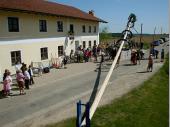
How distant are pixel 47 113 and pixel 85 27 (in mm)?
24509

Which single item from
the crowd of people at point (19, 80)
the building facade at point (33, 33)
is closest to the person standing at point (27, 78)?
the crowd of people at point (19, 80)

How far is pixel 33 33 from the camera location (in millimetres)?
23656

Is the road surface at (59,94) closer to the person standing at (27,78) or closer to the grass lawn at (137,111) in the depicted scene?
the person standing at (27,78)

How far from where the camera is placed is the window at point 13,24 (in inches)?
821

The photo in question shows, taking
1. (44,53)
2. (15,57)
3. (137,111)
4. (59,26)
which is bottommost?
(137,111)

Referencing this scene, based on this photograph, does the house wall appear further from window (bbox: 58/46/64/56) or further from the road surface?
the road surface

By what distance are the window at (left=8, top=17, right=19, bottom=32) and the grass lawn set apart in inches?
432

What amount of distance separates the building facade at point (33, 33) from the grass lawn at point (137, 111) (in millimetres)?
10179

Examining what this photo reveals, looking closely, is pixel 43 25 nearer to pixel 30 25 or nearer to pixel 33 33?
pixel 33 33

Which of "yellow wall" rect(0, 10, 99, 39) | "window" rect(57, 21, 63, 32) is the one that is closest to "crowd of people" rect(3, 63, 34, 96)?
"yellow wall" rect(0, 10, 99, 39)

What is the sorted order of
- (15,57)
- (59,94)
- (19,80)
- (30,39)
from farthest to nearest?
1. (30,39)
2. (15,57)
3. (59,94)
4. (19,80)

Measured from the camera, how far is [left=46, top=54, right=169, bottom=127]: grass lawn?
11523 millimetres

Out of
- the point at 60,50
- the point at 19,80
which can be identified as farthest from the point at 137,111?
the point at 60,50

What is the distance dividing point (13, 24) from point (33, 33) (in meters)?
2.69
